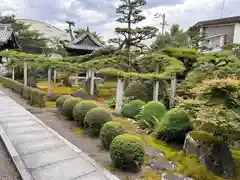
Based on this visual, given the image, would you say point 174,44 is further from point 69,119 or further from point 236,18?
point 69,119

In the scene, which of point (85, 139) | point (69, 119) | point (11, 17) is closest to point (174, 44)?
point (69, 119)

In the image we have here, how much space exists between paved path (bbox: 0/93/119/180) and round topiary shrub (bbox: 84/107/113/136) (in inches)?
46.3

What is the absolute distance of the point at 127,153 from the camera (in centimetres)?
491

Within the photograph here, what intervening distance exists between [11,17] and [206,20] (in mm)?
29346

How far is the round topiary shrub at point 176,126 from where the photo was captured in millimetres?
6922

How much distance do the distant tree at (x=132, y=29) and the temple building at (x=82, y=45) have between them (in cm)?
224

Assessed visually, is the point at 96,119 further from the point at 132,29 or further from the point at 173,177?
the point at 132,29

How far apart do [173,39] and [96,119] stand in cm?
1800

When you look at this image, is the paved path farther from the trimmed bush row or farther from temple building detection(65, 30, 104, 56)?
temple building detection(65, 30, 104, 56)

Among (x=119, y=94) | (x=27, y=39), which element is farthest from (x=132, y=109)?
(x=27, y=39)

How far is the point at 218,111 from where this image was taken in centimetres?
422

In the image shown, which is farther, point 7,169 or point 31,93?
point 31,93

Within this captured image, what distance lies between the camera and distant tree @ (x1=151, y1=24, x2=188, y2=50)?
20658 millimetres

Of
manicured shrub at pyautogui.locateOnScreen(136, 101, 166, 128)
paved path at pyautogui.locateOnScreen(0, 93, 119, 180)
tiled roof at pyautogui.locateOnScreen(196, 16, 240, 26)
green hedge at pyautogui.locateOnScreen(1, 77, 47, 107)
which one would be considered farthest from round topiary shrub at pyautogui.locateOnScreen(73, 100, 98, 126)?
tiled roof at pyautogui.locateOnScreen(196, 16, 240, 26)
